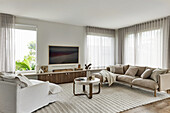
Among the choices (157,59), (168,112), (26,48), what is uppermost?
(26,48)

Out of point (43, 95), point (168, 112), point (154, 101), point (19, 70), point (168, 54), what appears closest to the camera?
point (168, 112)

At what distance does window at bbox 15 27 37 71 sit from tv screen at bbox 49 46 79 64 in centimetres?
74

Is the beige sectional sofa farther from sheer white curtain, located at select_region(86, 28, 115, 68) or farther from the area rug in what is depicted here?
sheer white curtain, located at select_region(86, 28, 115, 68)

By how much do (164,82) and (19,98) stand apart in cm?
392

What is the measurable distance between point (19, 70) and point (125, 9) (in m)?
4.48

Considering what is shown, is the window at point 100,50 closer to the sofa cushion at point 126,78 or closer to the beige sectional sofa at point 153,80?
the beige sectional sofa at point 153,80

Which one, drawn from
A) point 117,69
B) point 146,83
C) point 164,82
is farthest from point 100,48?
point 164,82

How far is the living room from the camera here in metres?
2.89

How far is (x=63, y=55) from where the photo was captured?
18.9ft

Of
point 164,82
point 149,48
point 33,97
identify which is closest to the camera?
point 33,97

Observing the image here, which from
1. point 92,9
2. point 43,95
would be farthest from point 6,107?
point 92,9

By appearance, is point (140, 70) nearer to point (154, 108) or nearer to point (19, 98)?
point (154, 108)

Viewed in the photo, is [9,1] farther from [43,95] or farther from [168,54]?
[168,54]

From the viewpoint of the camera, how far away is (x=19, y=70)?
5031 mm
